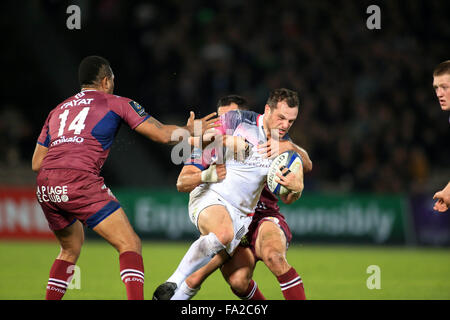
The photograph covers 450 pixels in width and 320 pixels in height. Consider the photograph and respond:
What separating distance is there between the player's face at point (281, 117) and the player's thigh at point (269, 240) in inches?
33.3

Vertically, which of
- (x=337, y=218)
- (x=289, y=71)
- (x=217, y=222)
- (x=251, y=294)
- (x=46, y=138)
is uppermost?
(x=289, y=71)

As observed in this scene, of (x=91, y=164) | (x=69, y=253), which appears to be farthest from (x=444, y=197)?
(x=69, y=253)

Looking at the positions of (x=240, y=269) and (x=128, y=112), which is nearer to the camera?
(x=128, y=112)

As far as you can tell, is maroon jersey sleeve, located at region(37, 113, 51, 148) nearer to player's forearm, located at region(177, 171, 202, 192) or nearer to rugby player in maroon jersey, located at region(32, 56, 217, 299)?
rugby player in maroon jersey, located at region(32, 56, 217, 299)

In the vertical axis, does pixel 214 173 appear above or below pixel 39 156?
below

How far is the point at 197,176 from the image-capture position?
5.88 meters

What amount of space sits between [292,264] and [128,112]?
20.8 feet

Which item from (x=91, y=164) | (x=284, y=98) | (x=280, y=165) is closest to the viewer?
(x=91, y=164)

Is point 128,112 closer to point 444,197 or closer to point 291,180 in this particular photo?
point 291,180

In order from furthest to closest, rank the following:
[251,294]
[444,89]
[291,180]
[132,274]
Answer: [251,294], [444,89], [291,180], [132,274]

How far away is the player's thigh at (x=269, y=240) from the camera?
19.3ft

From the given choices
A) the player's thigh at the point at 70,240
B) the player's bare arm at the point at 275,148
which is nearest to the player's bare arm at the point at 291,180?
the player's bare arm at the point at 275,148

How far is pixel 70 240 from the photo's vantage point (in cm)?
606

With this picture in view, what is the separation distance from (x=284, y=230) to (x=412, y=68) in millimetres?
11139
